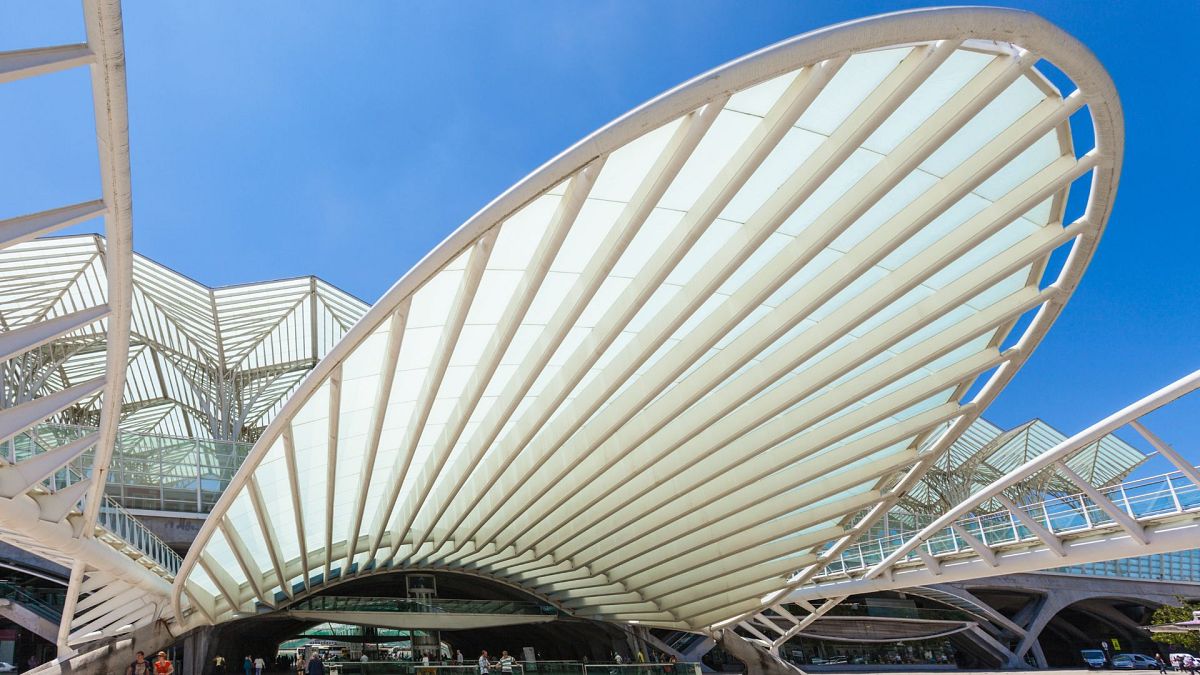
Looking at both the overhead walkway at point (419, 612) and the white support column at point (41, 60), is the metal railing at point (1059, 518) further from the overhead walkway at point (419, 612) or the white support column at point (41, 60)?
the white support column at point (41, 60)

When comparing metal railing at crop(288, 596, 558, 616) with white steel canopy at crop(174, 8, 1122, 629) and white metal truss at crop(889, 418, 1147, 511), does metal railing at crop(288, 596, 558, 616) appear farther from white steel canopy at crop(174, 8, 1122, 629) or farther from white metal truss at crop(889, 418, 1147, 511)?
white metal truss at crop(889, 418, 1147, 511)

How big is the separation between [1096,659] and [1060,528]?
39.2 m

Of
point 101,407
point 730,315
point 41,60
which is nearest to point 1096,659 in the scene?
point 730,315

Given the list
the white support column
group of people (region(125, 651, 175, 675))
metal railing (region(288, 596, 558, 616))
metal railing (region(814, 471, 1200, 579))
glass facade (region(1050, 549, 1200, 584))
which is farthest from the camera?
glass facade (region(1050, 549, 1200, 584))

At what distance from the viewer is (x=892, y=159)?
35.0ft

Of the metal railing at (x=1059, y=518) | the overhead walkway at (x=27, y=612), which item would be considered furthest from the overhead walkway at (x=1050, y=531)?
the overhead walkway at (x=27, y=612)

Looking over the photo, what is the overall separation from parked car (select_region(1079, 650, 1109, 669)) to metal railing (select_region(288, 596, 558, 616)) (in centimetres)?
3766

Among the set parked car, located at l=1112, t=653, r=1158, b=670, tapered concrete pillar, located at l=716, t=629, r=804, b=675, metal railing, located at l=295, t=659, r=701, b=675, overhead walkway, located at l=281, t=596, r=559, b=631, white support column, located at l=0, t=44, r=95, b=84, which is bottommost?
parked car, located at l=1112, t=653, r=1158, b=670

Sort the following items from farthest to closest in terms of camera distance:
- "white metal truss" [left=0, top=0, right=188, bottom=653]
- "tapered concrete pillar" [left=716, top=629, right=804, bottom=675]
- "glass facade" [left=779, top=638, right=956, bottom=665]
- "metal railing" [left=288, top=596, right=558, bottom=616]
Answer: "glass facade" [left=779, top=638, right=956, bottom=665], "tapered concrete pillar" [left=716, top=629, right=804, bottom=675], "metal railing" [left=288, top=596, right=558, bottom=616], "white metal truss" [left=0, top=0, right=188, bottom=653]

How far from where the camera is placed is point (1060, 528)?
20.1 meters

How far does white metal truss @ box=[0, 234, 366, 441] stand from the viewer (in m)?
34.4

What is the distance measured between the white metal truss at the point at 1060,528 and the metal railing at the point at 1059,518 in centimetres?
2

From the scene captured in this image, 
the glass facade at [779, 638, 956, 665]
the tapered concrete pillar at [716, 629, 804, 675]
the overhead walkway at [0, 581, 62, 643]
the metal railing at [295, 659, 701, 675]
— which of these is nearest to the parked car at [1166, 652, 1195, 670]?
the tapered concrete pillar at [716, 629, 804, 675]

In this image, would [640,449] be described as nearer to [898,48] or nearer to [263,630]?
[898,48]
